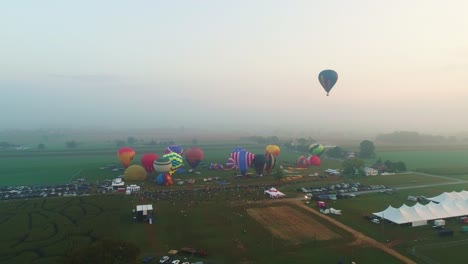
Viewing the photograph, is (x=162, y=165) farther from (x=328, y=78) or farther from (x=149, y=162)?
(x=328, y=78)

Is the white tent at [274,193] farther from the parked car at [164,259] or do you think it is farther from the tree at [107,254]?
the tree at [107,254]

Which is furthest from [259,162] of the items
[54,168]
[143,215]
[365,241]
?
[54,168]

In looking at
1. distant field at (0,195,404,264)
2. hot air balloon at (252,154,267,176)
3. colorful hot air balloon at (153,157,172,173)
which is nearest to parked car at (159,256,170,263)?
distant field at (0,195,404,264)

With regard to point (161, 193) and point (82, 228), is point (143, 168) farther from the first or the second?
point (82, 228)

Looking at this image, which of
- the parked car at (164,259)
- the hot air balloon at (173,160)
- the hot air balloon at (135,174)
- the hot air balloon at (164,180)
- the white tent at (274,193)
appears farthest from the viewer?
the hot air balloon at (173,160)

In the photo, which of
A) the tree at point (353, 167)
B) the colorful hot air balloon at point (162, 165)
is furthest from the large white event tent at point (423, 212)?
the colorful hot air balloon at point (162, 165)

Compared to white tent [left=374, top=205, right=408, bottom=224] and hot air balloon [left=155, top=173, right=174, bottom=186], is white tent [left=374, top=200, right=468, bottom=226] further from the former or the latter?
hot air balloon [left=155, top=173, right=174, bottom=186]
